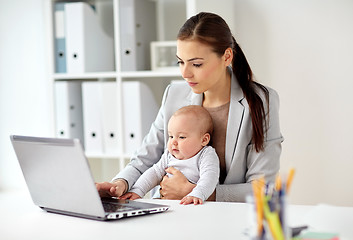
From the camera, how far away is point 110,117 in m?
2.99

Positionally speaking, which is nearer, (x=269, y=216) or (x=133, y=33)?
(x=269, y=216)

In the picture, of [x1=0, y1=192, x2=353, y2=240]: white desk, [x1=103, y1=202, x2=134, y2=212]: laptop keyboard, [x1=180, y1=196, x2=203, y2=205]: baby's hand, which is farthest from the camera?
[x1=180, y1=196, x2=203, y2=205]: baby's hand

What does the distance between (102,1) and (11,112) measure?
3.28 ft

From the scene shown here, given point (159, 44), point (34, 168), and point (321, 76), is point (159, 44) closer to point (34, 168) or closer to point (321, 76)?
point (321, 76)

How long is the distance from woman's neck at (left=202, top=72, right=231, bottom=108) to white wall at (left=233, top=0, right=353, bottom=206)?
912 millimetres

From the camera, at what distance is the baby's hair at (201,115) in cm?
187

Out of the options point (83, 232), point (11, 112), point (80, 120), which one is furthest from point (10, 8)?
point (83, 232)

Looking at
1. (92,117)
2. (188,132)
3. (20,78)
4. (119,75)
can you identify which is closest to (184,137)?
(188,132)

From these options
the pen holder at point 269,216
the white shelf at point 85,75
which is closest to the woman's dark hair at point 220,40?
the pen holder at point 269,216

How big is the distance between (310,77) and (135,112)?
3.01 ft

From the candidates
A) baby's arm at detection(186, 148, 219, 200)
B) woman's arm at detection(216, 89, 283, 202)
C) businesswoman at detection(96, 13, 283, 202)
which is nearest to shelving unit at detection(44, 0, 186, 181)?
businesswoman at detection(96, 13, 283, 202)

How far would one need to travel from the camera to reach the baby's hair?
6.14ft

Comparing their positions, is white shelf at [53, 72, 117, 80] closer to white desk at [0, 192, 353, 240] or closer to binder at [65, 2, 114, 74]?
binder at [65, 2, 114, 74]

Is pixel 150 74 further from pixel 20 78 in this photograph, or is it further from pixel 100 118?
pixel 20 78
